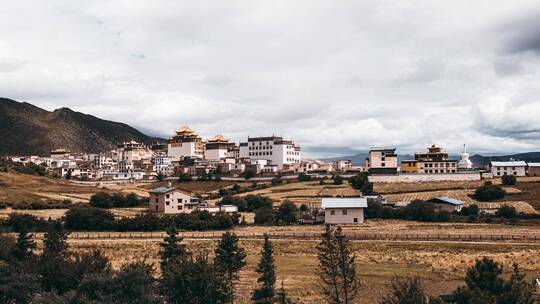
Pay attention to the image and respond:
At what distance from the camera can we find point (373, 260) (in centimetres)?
4356

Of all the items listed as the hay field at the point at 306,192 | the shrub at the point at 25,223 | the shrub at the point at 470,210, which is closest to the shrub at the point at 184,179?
the hay field at the point at 306,192

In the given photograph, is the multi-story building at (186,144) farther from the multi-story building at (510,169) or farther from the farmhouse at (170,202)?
the multi-story building at (510,169)

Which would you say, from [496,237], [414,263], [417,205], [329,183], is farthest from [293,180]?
[414,263]

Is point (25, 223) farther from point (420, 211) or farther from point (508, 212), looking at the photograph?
point (508, 212)

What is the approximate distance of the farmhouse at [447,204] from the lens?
239ft

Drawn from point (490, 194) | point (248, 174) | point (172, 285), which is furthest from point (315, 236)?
point (248, 174)

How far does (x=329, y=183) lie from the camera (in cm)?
10162

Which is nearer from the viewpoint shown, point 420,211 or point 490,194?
point 420,211

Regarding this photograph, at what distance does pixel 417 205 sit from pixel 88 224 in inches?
1644

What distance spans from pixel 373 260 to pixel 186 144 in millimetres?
127760

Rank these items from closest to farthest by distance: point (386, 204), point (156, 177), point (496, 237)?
point (496, 237), point (386, 204), point (156, 177)

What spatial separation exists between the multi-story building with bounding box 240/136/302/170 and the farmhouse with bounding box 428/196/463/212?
237 feet

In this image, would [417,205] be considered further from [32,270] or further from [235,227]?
[32,270]

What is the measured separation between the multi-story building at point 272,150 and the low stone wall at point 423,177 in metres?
46.4
